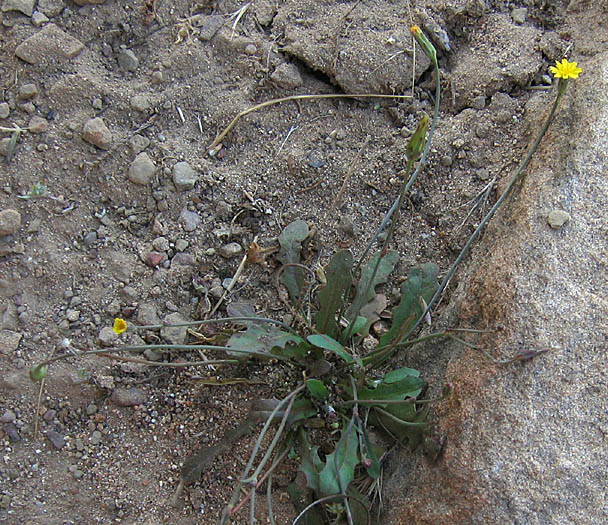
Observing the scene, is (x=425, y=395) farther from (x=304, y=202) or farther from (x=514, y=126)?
(x=514, y=126)

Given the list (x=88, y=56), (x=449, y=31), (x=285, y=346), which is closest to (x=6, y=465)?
(x=285, y=346)

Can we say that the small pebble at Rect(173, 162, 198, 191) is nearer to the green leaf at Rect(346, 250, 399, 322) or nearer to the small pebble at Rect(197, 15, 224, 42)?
the small pebble at Rect(197, 15, 224, 42)

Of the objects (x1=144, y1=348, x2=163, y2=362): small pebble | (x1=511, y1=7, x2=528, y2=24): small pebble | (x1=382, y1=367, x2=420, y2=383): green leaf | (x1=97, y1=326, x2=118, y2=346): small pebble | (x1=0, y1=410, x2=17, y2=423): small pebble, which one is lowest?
(x1=0, y1=410, x2=17, y2=423): small pebble

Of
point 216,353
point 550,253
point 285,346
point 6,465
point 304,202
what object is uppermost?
point 550,253

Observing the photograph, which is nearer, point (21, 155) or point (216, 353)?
point (216, 353)

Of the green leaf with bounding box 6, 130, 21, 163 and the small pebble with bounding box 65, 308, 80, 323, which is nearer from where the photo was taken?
the small pebble with bounding box 65, 308, 80, 323

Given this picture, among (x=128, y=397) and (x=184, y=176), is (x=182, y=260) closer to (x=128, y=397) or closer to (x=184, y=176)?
(x=184, y=176)

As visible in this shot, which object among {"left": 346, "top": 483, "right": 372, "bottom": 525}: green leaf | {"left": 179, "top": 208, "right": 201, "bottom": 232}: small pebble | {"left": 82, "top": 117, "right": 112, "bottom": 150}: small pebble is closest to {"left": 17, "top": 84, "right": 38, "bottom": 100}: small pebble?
{"left": 82, "top": 117, "right": 112, "bottom": 150}: small pebble
